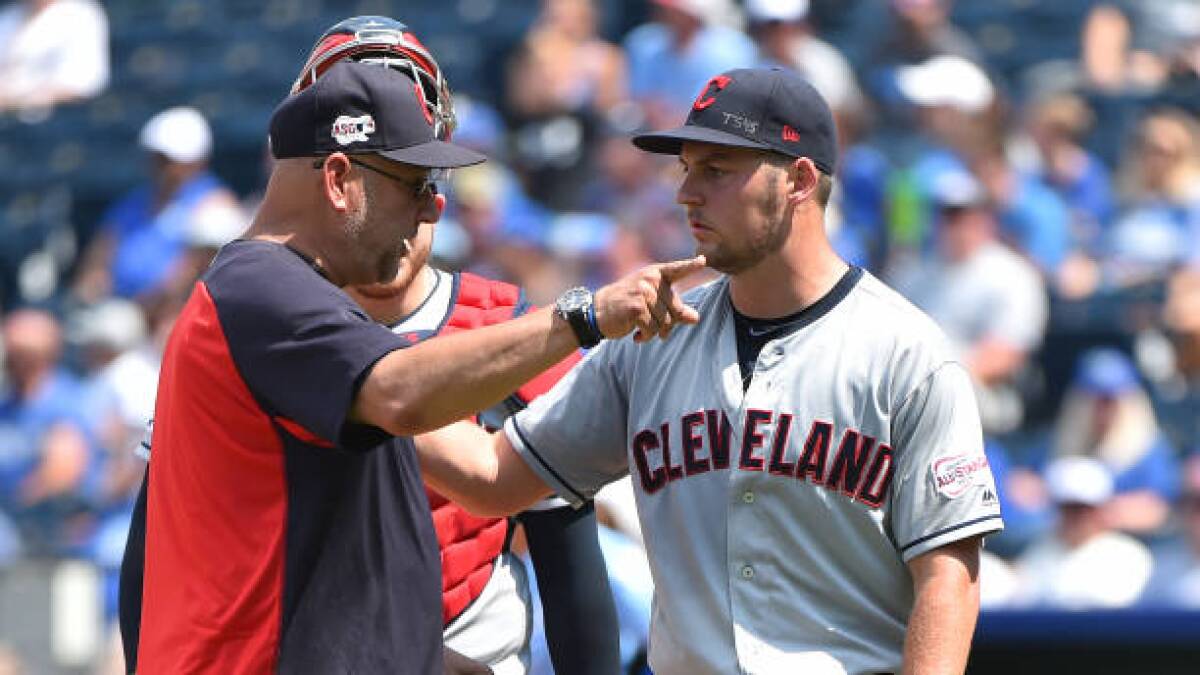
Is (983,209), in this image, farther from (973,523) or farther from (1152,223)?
(973,523)

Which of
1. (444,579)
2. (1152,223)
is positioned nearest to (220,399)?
(444,579)

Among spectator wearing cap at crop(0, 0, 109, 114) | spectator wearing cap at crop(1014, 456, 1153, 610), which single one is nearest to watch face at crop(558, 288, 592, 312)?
spectator wearing cap at crop(1014, 456, 1153, 610)

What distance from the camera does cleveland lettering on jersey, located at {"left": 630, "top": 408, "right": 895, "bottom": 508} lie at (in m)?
3.81

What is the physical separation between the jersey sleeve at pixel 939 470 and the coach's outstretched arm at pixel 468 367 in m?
0.63

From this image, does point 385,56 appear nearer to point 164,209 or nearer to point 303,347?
point 303,347

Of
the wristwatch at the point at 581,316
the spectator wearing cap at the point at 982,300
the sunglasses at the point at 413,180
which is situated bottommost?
the wristwatch at the point at 581,316

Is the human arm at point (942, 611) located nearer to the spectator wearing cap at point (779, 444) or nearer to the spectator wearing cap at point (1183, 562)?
the spectator wearing cap at point (779, 444)

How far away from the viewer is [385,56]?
13.7ft

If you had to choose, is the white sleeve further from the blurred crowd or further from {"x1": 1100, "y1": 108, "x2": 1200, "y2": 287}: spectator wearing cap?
{"x1": 1100, "y1": 108, "x2": 1200, "y2": 287}: spectator wearing cap

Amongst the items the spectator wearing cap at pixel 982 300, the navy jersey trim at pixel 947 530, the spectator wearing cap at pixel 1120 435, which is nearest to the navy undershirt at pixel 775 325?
the navy jersey trim at pixel 947 530

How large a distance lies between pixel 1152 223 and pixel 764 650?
605 cm

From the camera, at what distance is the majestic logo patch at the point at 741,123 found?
3929 millimetres

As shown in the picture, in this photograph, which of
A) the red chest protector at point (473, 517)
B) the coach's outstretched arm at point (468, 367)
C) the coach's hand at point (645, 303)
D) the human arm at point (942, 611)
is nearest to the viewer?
the coach's outstretched arm at point (468, 367)

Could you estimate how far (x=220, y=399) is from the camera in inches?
135
